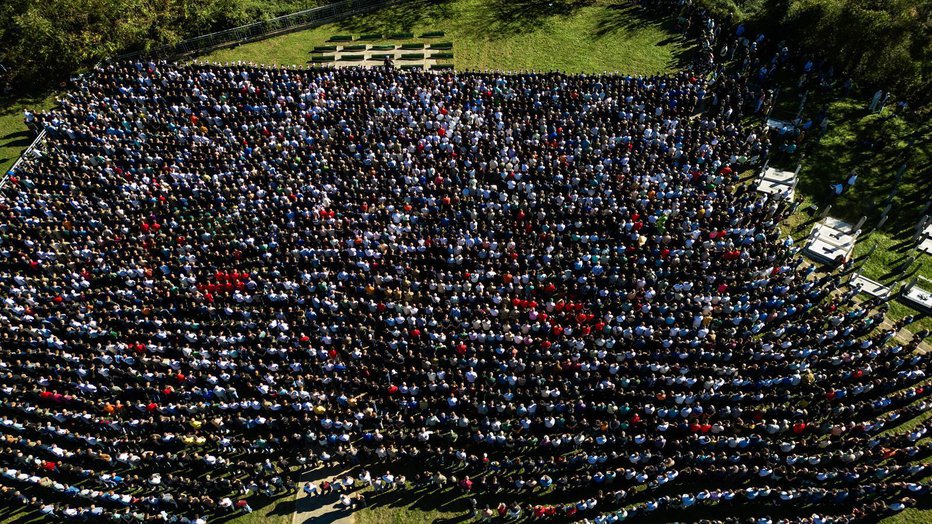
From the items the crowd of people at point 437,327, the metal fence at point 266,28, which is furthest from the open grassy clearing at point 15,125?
the metal fence at point 266,28

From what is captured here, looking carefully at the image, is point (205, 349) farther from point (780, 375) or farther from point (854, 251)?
point (854, 251)

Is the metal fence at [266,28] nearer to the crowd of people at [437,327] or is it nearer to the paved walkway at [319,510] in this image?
the crowd of people at [437,327]

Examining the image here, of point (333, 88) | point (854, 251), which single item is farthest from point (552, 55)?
point (854, 251)

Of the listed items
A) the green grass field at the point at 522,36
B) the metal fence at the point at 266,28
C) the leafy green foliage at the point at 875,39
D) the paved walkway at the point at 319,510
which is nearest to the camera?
the paved walkway at the point at 319,510

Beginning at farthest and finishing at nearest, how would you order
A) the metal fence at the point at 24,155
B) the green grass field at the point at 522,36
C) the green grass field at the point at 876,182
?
the green grass field at the point at 522,36, the metal fence at the point at 24,155, the green grass field at the point at 876,182

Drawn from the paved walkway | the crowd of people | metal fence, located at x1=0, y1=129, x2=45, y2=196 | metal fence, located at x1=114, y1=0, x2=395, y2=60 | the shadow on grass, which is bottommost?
the paved walkway

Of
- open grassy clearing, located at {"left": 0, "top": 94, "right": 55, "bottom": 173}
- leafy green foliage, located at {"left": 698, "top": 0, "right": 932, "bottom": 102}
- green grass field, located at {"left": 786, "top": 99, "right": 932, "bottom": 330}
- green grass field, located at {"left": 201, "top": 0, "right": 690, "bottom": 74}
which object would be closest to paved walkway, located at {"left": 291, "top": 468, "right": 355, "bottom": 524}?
green grass field, located at {"left": 786, "top": 99, "right": 932, "bottom": 330}

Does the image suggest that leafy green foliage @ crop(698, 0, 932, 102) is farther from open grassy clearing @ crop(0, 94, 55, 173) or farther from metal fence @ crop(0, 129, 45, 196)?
open grassy clearing @ crop(0, 94, 55, 173)
